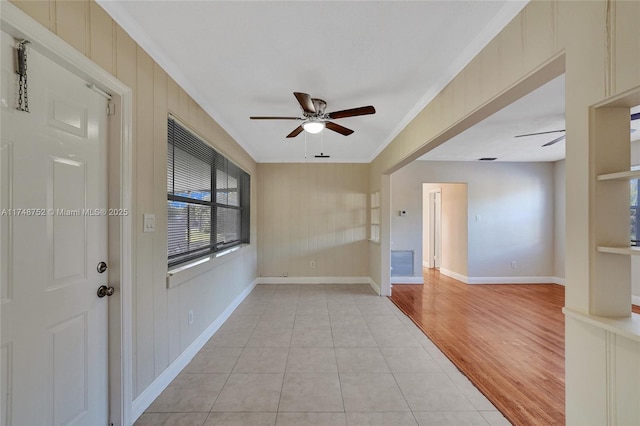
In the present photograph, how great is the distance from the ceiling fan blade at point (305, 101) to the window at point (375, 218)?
276cm

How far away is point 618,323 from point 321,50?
82.8 inches

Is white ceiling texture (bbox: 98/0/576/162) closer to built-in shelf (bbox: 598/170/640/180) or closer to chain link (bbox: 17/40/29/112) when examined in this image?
chain link (bbox: 17/40/29/112)

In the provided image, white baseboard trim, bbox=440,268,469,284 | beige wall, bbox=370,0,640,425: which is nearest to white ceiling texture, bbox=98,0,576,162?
beige wall, bbox=370,0,640,425

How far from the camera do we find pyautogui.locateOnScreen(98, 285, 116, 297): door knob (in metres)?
1.49

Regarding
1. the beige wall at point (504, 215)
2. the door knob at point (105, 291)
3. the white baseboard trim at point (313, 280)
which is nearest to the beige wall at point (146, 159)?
the door knob at point (105, 291)

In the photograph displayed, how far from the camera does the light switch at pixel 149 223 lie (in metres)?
1.78

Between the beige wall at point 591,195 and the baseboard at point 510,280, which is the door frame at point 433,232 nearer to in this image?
the baseboard at point 510,280

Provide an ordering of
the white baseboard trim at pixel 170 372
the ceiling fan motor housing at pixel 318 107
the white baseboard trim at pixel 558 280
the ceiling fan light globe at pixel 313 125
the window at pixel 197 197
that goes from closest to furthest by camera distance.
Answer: the white baseboard trim at pixel 170 372 → the window at pixel 197 197 → the ceiling fan motor housing at pixel 318 107 → the ceiling fan light globe at pixel 313 125 → the white baseboard trim at pixel 558 280

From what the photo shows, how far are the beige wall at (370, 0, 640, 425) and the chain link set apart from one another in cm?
229

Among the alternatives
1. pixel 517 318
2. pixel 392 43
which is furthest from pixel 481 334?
pixel 392 43

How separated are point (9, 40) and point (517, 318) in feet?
16.7

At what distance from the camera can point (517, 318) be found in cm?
352

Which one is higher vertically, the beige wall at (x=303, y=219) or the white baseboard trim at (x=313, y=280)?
the beige wall at (x=303, y=219)

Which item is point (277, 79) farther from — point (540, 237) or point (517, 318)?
A: point (540, 237)
